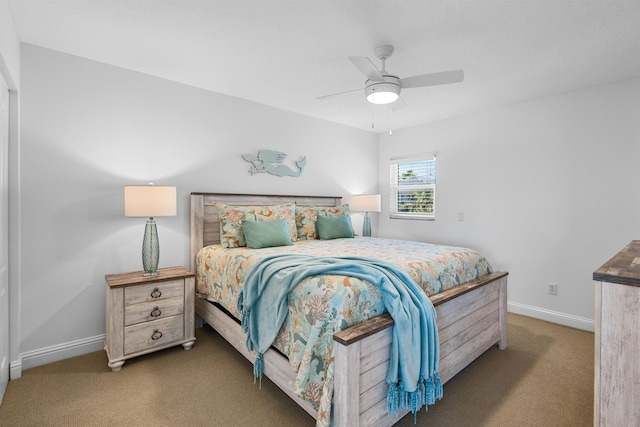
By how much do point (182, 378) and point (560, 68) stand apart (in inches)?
157

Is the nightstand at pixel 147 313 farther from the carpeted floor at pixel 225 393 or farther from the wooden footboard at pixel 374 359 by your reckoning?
the wooden footboard at pixel 374 359

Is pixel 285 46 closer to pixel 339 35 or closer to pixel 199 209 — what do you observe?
pixel 339 35

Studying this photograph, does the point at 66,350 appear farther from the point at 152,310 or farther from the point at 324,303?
the point at 324,303

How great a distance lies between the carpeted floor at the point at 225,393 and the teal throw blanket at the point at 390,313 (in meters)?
0.30

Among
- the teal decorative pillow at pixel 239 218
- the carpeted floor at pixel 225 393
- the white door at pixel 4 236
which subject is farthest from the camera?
the teal decorative pillow at pixel 239 218

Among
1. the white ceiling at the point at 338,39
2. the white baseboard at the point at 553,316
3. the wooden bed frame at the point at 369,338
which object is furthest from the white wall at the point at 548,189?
the wooden bed frame at the point at 369,338

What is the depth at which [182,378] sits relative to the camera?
2.25 m

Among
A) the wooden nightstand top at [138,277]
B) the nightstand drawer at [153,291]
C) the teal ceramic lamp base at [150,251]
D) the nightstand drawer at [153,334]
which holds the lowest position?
the nightstand drawer at [153,334]

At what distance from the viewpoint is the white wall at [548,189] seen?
299cm

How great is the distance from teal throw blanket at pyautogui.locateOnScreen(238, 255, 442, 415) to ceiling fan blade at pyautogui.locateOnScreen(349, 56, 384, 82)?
1269mm

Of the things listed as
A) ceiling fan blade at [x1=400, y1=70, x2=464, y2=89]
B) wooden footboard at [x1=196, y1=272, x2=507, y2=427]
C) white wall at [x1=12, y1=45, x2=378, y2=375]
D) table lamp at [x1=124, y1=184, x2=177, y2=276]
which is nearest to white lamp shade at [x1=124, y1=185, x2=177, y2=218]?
table lamp at [x1=124, y1=184, x2=177, y2=276]

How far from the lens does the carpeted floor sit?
182 cm

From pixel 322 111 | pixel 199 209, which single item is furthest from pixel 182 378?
pixel 322 111

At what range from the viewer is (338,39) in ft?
7.43
